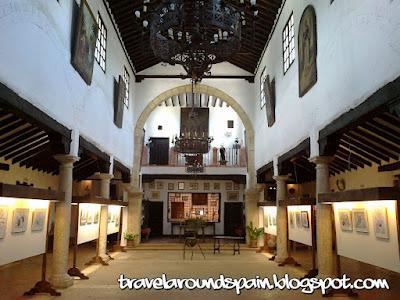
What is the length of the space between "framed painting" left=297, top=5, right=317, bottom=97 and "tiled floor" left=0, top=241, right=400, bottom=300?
4.80 metres

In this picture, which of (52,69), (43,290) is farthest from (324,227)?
(52,69)

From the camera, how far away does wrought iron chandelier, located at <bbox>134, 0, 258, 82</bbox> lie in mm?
6797

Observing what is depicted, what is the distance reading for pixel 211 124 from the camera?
26609mm

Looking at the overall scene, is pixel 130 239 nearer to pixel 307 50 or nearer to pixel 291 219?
pixel 291 219

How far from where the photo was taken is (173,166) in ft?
74.2

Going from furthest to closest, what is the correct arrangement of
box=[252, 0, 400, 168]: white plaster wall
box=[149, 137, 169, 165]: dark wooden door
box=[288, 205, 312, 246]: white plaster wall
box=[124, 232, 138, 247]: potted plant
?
box=[149, 137, 169, 165]: dark wooden door < box=[124, 232, 138, 247]: potted plant < box=[288, 205, 312, 246]: white plaster wall < box=[252, 0, 400, 168]: white plaster wall

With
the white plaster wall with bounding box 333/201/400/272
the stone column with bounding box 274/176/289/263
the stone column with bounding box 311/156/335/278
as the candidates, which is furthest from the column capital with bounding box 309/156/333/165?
the stone column with bounding box 274/176/289/263

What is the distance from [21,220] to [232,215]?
19.2 meters

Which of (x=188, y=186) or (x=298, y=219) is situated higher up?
(x=188, y=186)

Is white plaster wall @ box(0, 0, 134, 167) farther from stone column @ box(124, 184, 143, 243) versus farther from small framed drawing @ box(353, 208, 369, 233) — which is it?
small framed drawing @ box(353, 208, 369, 233)

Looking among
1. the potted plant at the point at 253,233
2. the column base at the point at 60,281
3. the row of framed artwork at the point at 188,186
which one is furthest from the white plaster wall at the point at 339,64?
the row of framed artwork at the point at 188,186

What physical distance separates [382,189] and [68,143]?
6.63m

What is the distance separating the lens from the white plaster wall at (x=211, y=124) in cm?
2630

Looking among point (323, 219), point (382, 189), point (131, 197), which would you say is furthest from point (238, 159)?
point (382, 189)
